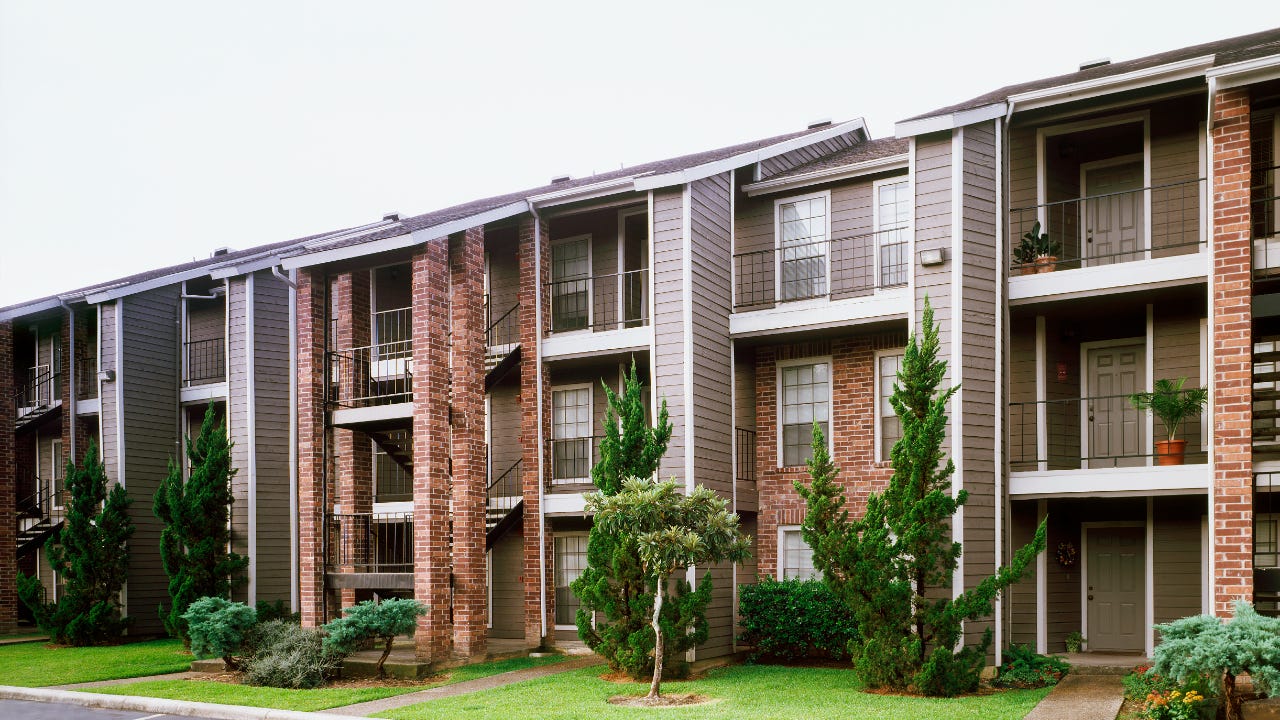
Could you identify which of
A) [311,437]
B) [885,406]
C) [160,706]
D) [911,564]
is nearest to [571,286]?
[311,437]

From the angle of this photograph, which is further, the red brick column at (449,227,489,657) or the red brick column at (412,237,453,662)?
the red brick column at (449,227,489,657)

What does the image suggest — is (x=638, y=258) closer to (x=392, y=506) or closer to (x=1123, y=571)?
(x=392, y=506)

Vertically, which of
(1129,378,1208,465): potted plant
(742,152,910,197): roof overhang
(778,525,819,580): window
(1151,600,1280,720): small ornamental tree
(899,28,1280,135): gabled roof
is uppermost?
(899,28,1280,135): gabled roof

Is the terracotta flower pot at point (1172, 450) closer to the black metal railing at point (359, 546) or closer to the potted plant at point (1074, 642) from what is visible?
the potted plant at point (1074, 642)

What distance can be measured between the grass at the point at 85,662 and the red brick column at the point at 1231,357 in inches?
593

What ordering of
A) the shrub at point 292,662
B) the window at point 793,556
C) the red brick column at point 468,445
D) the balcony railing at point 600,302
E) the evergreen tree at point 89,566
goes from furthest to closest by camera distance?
1. the evergreen tree at point 89,566
2. the balcony railing at point 600,302
3. the window at point 793,556
4. the red brick column at point 468,445
5. the shrub at point 292,662

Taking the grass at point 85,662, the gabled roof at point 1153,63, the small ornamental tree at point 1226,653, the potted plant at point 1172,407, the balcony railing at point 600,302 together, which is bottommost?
the grass at point 85,662

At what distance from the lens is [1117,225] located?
15.6 m

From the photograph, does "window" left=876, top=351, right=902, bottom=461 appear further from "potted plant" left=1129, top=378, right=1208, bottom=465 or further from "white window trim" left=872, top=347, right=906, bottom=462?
"potted plant" left=1129, top=378, right=1208, bottom=465

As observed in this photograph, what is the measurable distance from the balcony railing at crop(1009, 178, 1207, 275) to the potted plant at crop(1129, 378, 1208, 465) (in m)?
2.04

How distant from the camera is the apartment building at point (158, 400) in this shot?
20609mm

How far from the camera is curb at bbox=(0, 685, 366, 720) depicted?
12000 millimetres

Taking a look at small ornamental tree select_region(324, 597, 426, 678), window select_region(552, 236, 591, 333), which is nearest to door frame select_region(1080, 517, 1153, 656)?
window select_region(552, 236, 591, 333)

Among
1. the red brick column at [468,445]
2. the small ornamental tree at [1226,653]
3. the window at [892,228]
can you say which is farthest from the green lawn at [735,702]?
the window at [892,228]
